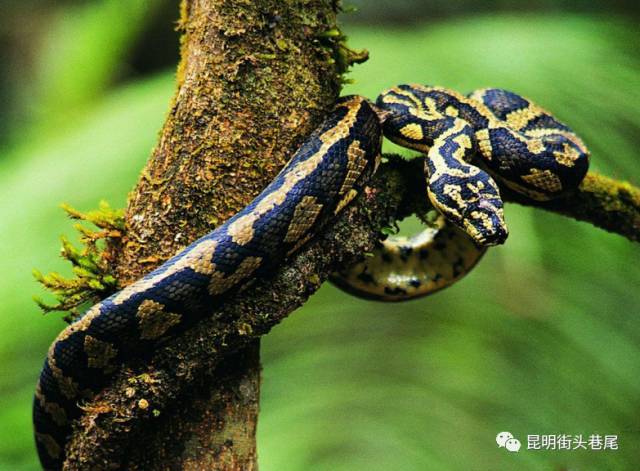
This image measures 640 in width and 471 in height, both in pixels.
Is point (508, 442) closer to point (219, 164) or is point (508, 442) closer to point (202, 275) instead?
point (202, 275)

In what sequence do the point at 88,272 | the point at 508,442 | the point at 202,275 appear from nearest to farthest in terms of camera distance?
the point at 202,275, the point at 88,272, the point at 508,442

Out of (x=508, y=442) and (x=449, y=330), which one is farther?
(x=449, y=330)

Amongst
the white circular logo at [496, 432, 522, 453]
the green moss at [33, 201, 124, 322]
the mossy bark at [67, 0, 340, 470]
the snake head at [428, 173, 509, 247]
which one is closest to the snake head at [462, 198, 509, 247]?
the snake head at [428, 173, 509, 247]

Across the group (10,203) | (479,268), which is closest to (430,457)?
(479,268)

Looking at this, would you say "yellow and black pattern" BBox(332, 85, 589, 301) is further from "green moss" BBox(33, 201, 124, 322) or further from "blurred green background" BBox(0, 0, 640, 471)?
"green moss" BBox(33, 201, 124, 322)

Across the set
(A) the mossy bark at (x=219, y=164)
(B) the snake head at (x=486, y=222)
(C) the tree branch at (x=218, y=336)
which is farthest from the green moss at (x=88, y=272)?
(B) the snake head at (x=486, y=222)

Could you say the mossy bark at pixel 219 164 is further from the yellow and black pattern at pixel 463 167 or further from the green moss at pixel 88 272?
the yellow and black pattern at pixel 463 167

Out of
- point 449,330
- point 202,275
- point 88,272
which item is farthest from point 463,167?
point 88,272
